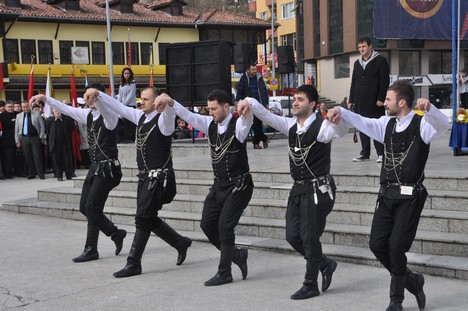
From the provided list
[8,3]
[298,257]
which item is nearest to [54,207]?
[298,257]

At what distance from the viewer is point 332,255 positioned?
25.5 feet

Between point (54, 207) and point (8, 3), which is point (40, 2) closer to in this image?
point (8, 3)

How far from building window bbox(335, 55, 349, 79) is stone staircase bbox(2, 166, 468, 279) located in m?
37.9

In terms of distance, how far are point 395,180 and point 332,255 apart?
2.12 m

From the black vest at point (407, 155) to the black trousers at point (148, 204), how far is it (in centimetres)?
272

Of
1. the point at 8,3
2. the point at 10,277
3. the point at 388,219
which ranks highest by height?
the point at 8,3

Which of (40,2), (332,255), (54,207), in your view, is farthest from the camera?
(40,2)

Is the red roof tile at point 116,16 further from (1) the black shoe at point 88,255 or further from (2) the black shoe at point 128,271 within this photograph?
(2) the black shoe at point 128,271

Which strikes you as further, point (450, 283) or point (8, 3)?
point (8, 3)

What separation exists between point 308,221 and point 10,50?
1584 inches

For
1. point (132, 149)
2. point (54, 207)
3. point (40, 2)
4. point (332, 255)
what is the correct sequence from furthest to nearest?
point (40, 2), point (132, 149), point (54, 207), point (332, 255)

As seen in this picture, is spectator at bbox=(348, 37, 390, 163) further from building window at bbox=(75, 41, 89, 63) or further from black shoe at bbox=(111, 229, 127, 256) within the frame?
building window at bbox=(75, 41, 89, 63)

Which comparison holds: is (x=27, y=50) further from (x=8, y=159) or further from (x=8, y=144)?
(x=8, y=144)

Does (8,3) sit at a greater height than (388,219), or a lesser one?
greater
